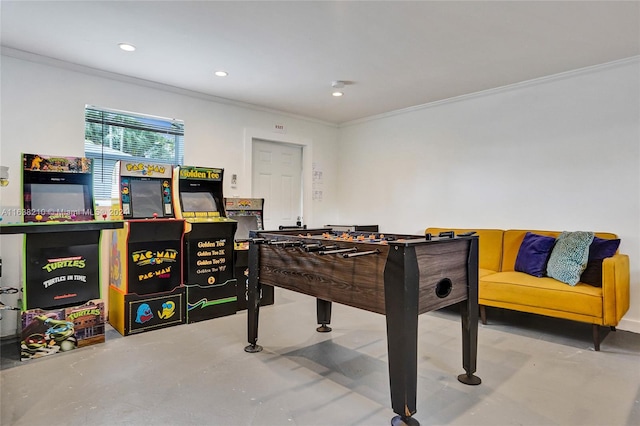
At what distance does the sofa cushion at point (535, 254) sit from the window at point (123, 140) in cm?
379

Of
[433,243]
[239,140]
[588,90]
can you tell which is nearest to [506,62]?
[588,90]

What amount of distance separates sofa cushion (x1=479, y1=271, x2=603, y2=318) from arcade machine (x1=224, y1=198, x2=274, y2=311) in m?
2.17

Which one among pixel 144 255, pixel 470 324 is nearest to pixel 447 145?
pixel 470 324

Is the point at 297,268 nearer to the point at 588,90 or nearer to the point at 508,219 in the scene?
the point at 508,219

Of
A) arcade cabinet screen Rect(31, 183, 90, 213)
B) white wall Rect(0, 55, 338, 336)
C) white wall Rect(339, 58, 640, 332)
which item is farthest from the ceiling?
arcade cabinet screen Rect(31, 183, 90, 213)

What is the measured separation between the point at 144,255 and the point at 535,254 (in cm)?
359

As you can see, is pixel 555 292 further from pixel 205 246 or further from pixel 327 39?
pixel 205 246

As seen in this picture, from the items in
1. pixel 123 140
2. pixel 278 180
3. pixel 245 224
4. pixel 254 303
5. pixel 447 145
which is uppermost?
pixel 447 145

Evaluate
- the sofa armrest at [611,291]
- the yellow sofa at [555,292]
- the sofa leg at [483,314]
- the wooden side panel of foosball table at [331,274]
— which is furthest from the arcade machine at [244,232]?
the sofa armrest at [611,291]

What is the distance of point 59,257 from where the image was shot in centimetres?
287

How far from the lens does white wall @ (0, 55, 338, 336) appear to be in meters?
3.12

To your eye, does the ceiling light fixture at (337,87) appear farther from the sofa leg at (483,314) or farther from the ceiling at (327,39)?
the sofa leg at (483,314)

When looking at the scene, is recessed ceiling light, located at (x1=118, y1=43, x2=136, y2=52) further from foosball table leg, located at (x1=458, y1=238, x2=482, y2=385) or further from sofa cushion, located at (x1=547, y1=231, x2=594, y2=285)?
sofa cushion, located at (x1=547, y1=231, x2=594, y2=285)

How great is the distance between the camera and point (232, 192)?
459 centimetres
